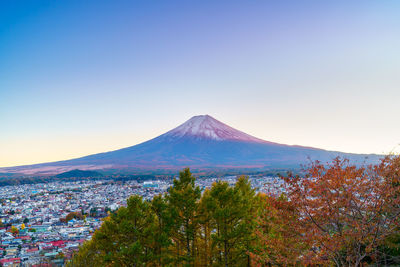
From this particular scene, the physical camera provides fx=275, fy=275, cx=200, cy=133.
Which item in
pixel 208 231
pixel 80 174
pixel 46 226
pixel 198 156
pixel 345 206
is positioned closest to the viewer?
pixel 345 206

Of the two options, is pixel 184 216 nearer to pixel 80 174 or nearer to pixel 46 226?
pixel 46 226

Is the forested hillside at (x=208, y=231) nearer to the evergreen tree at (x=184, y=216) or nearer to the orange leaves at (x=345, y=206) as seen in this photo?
the evergreen tree at (x=184, y=216)

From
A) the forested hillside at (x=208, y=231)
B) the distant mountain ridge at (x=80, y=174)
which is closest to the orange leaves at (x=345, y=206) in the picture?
the forested hillside at (x=208, y=231)

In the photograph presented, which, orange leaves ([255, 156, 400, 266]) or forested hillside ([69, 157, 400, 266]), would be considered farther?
forested hillside ([69, 157, 400, 266])

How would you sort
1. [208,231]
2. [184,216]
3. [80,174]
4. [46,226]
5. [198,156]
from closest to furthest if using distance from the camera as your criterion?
[184,216], [208,231], [46,226], [80,174], [198,156]

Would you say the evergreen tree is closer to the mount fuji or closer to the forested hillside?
the forested hillside

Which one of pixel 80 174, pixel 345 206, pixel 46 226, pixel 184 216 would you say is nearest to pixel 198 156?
pixel 80 174

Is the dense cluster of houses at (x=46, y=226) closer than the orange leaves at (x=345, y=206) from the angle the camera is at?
No

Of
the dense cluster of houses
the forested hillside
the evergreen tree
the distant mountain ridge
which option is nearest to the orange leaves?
the forested hillside

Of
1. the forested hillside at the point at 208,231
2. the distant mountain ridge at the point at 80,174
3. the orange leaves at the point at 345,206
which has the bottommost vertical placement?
the distant mountain ridge at the point at 80,174

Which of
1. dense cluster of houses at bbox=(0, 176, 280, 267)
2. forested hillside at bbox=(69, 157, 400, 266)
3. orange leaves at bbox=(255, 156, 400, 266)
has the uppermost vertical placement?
orange leaves at bbox=(255, 156, 400, 266)

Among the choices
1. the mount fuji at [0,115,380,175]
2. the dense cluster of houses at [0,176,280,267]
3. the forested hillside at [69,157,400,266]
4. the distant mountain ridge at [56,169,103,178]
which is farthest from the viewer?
the mount fuji at [0,115,380,175]

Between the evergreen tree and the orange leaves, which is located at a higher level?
the orange leaves
